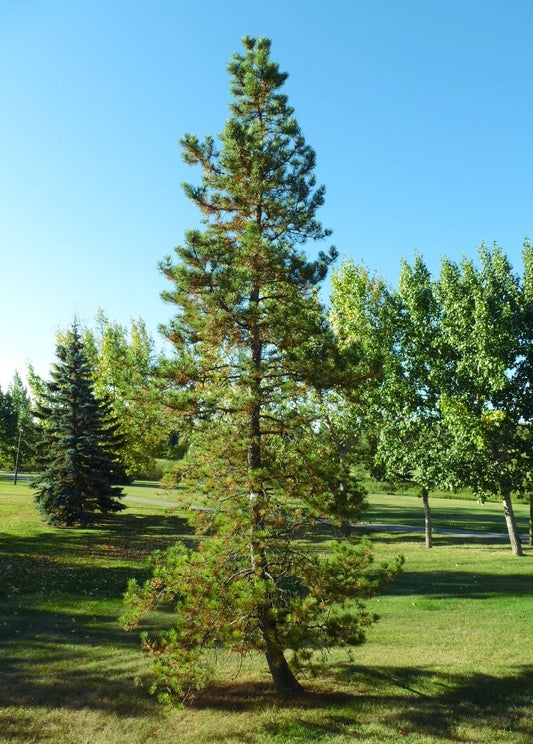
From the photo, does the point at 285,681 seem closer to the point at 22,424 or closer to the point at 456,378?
the point at 456,378

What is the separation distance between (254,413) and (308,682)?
4339mm

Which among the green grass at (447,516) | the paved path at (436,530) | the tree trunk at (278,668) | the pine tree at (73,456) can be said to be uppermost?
the pine tree at (73,456)

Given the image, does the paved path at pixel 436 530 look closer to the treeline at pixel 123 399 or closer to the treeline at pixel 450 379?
the treeline at pixel 450 379

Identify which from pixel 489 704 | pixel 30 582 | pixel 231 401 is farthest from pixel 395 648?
pixel 30 582

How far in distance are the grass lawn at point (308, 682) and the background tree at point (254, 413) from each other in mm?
661

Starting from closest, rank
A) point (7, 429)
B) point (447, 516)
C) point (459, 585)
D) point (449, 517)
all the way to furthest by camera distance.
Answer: point (459, 585) < point (449, 517) < point (447, 516) < point (7, 429)

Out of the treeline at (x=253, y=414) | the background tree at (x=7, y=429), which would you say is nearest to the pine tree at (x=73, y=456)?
the treeline at (x=253, y=414)

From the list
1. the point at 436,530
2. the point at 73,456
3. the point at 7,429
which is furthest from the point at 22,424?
the point at 436,530

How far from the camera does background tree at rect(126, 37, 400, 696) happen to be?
708 centimetres

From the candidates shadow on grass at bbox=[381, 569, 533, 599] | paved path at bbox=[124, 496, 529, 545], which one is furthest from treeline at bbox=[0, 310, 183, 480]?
paved path at bbox=[124, 496, 529, 545]

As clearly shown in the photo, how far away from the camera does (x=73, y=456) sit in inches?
981

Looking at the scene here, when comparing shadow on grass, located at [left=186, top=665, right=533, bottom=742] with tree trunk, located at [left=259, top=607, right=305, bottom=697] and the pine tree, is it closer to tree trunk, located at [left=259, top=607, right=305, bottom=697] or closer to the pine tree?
tree trunk, located at [left=259, top=607, right=305, bottom=697]

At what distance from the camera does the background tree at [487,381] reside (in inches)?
788

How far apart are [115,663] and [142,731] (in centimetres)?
255
